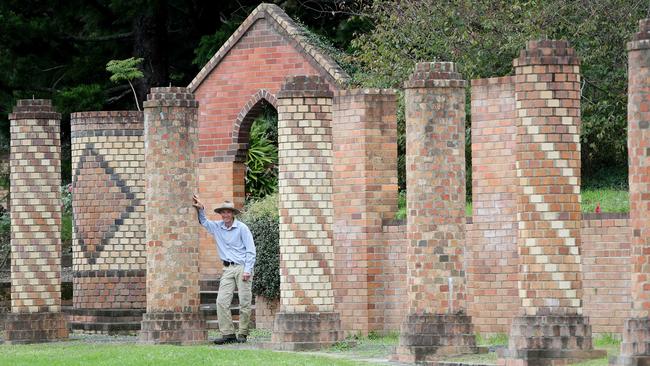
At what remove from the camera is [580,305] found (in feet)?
58.7

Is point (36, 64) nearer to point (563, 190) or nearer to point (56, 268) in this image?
point (56, 268)

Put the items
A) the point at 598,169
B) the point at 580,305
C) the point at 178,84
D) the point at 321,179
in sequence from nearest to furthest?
the point at 580,305 → the point at 321,179 → the point at 598,169 → the point at 178,84

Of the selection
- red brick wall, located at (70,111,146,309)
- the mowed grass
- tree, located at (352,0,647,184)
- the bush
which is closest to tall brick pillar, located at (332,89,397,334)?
the bush

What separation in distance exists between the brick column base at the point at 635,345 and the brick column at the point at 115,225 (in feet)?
33.3

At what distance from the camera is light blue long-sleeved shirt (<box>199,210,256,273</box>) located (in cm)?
2199

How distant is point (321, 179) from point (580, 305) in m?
4.35

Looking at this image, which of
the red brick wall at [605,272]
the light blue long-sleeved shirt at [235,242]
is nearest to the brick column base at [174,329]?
the light blue long-sleeved shirt at [235,242]

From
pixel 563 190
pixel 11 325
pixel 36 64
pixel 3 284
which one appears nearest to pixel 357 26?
pixel 36 64

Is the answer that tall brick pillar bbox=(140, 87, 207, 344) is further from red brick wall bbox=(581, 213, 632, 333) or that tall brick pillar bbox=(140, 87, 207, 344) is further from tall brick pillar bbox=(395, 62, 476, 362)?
red brick wall bbox=(581, 213, 632, 333)

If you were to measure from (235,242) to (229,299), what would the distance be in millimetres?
750

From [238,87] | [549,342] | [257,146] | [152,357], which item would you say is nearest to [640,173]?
[549,342]

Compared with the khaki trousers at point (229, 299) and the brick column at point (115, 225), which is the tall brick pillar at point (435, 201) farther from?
the brick column at point (115, 225)

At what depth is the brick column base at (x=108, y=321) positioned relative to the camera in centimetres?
2514

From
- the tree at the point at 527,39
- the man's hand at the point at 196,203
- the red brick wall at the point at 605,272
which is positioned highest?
the tree at the point at 527,39
